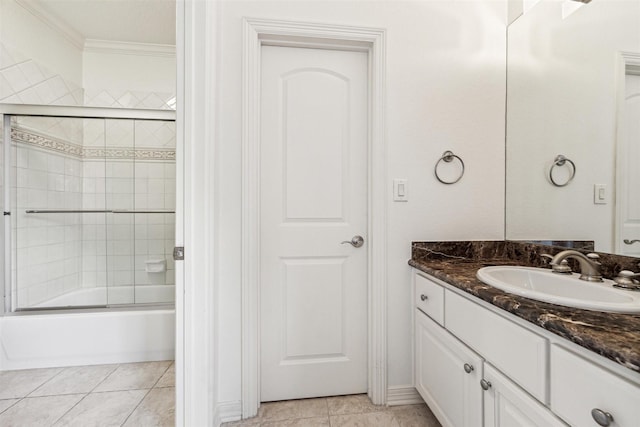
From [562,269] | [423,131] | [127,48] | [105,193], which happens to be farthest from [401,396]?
[127,48]

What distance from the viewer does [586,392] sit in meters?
0.65

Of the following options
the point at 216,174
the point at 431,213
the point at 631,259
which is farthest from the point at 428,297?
the point at 216,174

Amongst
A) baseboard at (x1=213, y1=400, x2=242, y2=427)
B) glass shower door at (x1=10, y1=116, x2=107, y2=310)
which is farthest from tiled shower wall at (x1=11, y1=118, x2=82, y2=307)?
baseboard at (x1=213, y1=400, x2=242, y2=427)

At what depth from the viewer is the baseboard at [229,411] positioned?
1.46m

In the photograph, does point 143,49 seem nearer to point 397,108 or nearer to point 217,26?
point 217,26

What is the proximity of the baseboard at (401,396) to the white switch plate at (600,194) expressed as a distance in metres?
1.26

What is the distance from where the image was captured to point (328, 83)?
1632 millimetres

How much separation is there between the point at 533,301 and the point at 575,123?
3.09 ft

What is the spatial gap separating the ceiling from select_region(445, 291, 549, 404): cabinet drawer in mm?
2771

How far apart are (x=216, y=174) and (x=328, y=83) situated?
2.63ft

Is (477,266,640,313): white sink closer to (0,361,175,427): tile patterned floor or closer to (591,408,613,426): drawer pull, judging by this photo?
(591,408,613,426): drawer pull

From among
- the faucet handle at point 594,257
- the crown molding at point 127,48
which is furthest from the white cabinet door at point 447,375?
the crown molding at point 127,48

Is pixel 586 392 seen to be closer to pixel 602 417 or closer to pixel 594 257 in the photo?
pixel 602 417

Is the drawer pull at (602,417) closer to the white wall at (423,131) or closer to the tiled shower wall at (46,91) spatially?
the white wall at (423,131)
